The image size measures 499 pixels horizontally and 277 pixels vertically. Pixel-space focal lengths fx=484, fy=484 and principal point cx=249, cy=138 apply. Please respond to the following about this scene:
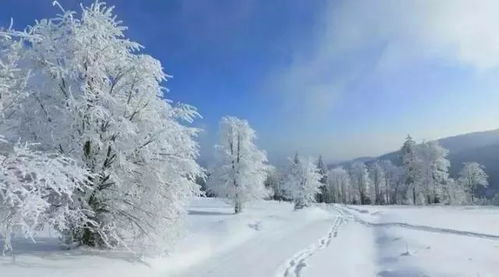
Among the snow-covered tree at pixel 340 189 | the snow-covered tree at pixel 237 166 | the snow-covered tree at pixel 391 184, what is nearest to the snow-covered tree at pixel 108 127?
the snow-covered tree at pixel 237 166

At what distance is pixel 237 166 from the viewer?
46594mm

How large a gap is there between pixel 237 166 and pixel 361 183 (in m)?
90.4

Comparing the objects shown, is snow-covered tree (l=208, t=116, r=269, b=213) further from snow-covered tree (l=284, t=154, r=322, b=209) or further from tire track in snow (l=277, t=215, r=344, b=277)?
tire track in snow (l=277, t=215, r=344, b=277)

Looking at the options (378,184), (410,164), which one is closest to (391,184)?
(378,184)

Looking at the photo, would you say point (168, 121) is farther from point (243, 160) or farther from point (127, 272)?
point (243, 160)

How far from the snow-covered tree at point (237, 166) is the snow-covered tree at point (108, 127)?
3010 cm

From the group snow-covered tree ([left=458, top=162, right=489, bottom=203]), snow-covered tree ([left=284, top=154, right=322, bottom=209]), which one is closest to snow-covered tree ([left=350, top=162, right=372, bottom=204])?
snow-covered tree ([left=458, top=162, right=489, bottom=203])

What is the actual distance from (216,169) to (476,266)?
3565 cm

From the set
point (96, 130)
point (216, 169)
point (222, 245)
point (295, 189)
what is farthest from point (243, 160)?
A: point (96, 130)

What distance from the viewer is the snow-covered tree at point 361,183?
422 ft

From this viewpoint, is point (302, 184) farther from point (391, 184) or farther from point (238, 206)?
point (391, 184)

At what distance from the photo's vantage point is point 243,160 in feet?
152

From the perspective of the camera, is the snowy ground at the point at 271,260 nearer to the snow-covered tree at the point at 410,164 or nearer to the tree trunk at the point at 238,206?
the tree trunk at the point at 238,206

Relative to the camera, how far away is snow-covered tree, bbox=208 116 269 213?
46.1 metres
